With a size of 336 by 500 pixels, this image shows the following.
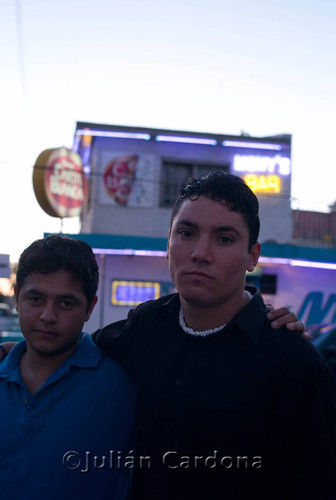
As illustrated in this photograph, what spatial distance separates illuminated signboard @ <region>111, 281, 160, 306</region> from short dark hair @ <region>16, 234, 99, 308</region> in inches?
535

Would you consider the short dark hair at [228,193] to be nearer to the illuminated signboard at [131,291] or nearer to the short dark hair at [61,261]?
the short dark hair at [61,261]

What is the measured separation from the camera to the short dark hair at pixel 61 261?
257cm

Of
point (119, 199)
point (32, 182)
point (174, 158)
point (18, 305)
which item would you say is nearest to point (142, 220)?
point (119, 199)

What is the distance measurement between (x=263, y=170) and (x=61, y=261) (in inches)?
617

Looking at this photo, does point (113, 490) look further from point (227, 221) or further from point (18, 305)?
point (227, 221)

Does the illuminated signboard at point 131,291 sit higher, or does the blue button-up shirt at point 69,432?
the blue button-up shirt at point 69,432

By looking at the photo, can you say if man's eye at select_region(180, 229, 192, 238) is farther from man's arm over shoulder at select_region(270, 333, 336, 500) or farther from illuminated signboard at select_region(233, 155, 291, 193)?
illuminated signboard at select_region(233, 155, 291, 193)

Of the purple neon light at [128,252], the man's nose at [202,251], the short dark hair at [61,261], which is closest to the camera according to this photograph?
the man's nose at [202,251]

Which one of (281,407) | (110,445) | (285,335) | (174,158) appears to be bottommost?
(110,445)

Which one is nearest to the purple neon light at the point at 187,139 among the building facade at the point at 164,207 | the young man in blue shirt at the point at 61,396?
the building facade at the point at 164,207

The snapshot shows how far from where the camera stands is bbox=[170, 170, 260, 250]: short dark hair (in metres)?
2.30

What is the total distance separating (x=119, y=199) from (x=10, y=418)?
48.0 feet

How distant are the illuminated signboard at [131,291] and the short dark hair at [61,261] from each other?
13.6 m

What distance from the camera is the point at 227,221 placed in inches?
89.0
